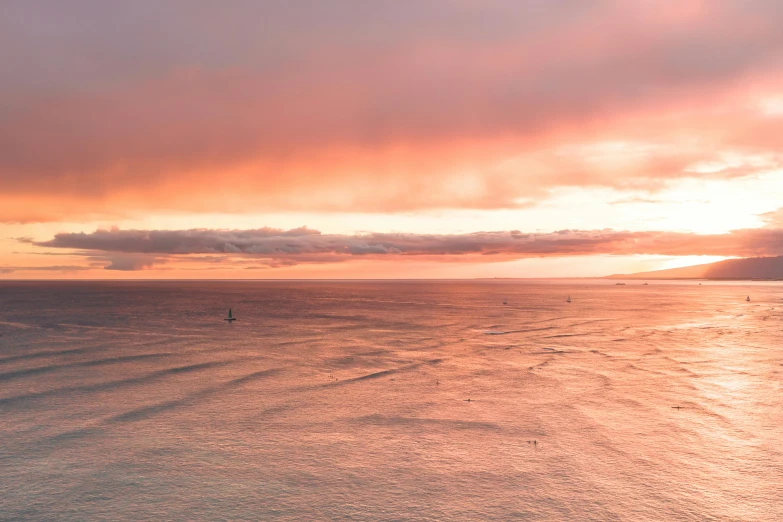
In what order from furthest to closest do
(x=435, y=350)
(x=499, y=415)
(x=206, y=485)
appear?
1. (x=435, y=350)
2. (x=499, y=415)
3. (x=206, y=485)

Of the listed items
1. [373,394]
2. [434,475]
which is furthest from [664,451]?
[373,394]

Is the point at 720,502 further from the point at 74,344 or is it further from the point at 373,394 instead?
the point at 74,344

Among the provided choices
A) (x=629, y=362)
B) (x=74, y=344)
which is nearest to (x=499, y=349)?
(x=629, y=362)

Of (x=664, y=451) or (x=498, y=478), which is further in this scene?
(x=664, y=451)

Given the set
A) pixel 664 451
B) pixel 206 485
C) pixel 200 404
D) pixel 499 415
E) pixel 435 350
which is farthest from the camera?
pixel 435 350

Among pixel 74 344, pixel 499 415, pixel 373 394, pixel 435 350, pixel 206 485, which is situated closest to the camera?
pixel 206 485

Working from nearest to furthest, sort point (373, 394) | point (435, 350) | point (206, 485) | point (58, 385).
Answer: point (206, 485), point (373, 394), point (58, 385), point (435, 350)

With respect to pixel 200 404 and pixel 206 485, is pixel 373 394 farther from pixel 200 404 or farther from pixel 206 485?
pixel 206 485
